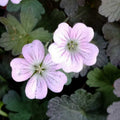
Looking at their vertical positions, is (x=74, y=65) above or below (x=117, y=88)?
above

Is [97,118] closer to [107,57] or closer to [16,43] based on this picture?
[107,57]

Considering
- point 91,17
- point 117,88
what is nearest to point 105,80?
point 117,88

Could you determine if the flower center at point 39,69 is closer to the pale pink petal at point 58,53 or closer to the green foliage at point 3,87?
the pale pink petal at point 58,53

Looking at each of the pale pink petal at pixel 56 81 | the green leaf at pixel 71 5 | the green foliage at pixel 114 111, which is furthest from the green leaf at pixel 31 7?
the green foliage at pixel 114 111

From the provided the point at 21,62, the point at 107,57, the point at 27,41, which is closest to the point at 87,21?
the point at 107,57

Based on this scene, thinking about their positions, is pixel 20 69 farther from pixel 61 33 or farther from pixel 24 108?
pixel 24 108

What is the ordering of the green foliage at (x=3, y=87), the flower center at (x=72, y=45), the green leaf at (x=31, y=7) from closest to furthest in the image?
the flower center at (x=72, y=45) → the green leaf at (x=31, y=7) → the green foliage at (x=3, y=87)

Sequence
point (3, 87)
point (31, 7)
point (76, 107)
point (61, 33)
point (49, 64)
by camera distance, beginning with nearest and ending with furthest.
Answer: point (61, 33)
point (49, 64)
point (31, 7)
point (76, 107)
point (3, 87)
